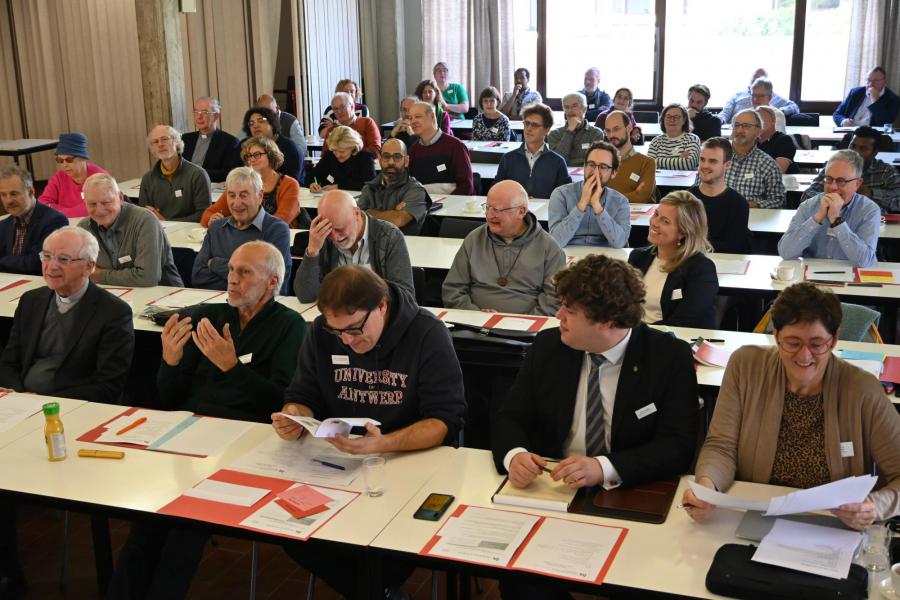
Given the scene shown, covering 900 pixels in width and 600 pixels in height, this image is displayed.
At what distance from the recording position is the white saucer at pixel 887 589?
2123 mm

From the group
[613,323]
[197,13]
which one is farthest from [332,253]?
[197,13]

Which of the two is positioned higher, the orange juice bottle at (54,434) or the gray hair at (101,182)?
the gray hair at (101,182)

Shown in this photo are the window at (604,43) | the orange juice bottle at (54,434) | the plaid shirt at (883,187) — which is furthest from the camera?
the window at (604,43)

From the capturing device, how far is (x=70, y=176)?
6.99 m

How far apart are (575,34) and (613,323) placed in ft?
40.4

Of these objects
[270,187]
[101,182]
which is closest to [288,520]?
[101,182]

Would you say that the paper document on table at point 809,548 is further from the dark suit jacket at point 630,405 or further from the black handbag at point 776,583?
the dark suit jacket at point 630,405

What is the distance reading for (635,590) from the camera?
219cm

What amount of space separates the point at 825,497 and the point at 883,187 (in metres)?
4.96

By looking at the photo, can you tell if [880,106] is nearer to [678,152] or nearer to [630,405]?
[678,152]

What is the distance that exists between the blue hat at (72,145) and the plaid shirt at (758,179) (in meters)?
4.88

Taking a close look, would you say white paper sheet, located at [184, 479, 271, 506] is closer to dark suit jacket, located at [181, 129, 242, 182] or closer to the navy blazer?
dark suit jacket, located at [181, 129, 242, 182]

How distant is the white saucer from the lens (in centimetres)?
212

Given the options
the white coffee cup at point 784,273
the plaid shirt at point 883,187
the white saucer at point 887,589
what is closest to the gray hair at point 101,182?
the white coffee cup at point 784,273
